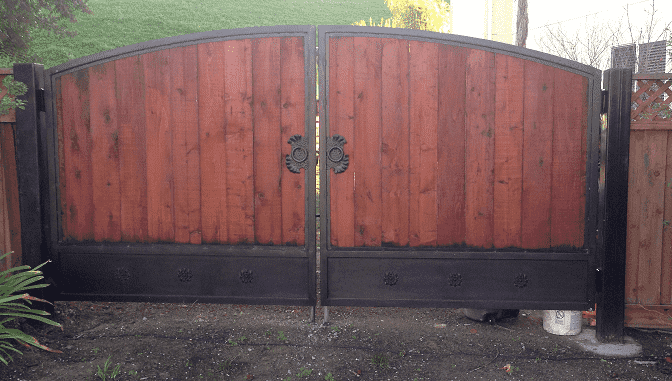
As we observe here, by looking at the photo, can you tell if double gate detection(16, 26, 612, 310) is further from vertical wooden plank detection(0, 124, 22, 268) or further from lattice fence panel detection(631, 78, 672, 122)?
lattice fence panel detection(631, 78, 672, 122)

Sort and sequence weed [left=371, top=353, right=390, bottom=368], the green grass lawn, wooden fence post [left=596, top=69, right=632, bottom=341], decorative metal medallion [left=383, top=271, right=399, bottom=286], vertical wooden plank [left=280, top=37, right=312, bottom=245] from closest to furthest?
weed [left=371, top=353, right=390, bottom=368]
wooden fence post [left=596, top=69, right=632, bottom=341]
vertical wooden plank [left=280, top=37, right=312, bottom=245]
decorative metal medallion [left=383, top=271, right=399, bottom=286]
the green grass lawn

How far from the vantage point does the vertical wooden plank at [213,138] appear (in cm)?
354

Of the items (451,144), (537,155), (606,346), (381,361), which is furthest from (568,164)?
(381,361)

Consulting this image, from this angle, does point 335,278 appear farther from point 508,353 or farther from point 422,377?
point 508,353

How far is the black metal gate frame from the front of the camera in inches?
134

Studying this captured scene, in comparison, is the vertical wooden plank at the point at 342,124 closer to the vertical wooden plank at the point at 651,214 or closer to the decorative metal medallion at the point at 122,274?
the decorative metal medallion at the point at 122,274

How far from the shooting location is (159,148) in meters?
3.62

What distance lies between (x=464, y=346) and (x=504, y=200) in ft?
3.78

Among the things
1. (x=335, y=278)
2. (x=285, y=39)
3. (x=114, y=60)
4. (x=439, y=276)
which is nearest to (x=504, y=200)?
(x=439, y=276)

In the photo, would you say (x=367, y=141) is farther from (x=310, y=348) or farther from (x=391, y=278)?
(x=310, y=348)

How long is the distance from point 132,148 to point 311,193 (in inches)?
57.9

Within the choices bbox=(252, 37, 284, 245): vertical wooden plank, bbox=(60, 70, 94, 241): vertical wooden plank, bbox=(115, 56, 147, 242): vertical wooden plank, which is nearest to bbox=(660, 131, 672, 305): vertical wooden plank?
bbox=(252, 37, 284, 245): vertical wooden plank

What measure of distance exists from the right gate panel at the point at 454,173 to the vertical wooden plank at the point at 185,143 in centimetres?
101

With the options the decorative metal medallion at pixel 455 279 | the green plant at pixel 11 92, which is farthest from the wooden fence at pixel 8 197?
the decorative metal medallion at pixel 455 279
